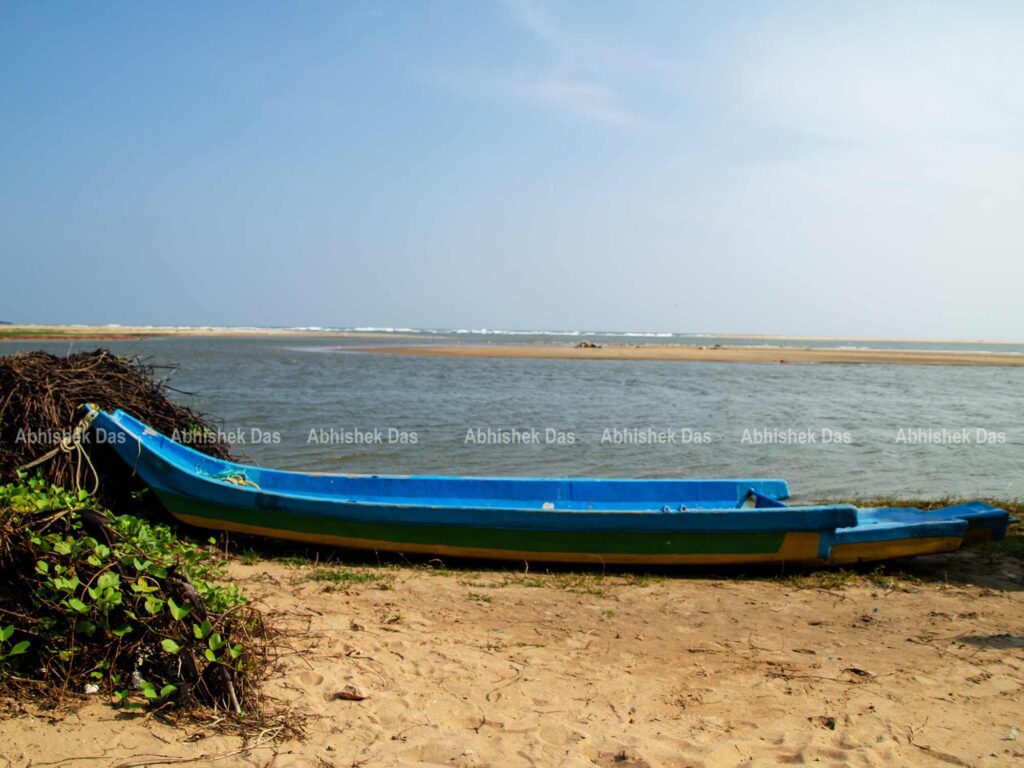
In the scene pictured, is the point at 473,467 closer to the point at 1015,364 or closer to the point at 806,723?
the point at 806,723

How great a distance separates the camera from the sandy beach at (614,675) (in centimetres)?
326

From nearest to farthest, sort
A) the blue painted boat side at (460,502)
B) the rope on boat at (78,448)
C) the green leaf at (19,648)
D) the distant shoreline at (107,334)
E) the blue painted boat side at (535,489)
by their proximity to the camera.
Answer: the green leaf at (19,648), the blue painted boat side at (460,502), the rope on boat at (78,448), the blue painted boat side at (535,489), the distant shoreline at (107,334)

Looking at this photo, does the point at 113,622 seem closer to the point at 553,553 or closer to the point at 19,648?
the point at 19,648

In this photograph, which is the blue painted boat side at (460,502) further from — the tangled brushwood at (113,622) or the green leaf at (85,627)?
the green leaf at (85,627)

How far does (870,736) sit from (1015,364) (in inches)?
1865

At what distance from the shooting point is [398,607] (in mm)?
5266

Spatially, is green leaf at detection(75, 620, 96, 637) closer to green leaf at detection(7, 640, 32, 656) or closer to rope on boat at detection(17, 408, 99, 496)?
green leaf at detection(7, 640, 32, 656)

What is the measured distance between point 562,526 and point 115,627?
3594mm

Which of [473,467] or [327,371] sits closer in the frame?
[473,467]

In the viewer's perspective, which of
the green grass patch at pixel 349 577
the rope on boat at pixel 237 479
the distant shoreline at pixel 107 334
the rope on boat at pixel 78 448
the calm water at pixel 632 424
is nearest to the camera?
the green grass patch at pixel 349 577

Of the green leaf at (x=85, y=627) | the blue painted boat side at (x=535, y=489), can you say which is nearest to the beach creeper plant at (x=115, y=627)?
the green leaf at (x=85, y=627)

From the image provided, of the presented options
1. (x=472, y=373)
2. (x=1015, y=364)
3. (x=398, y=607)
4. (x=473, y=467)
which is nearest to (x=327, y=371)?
(x=472, y=373)

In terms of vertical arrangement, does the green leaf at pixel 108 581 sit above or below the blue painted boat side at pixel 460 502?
above

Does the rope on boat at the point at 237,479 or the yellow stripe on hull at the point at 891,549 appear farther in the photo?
the rope on boat at the point at 237,479
